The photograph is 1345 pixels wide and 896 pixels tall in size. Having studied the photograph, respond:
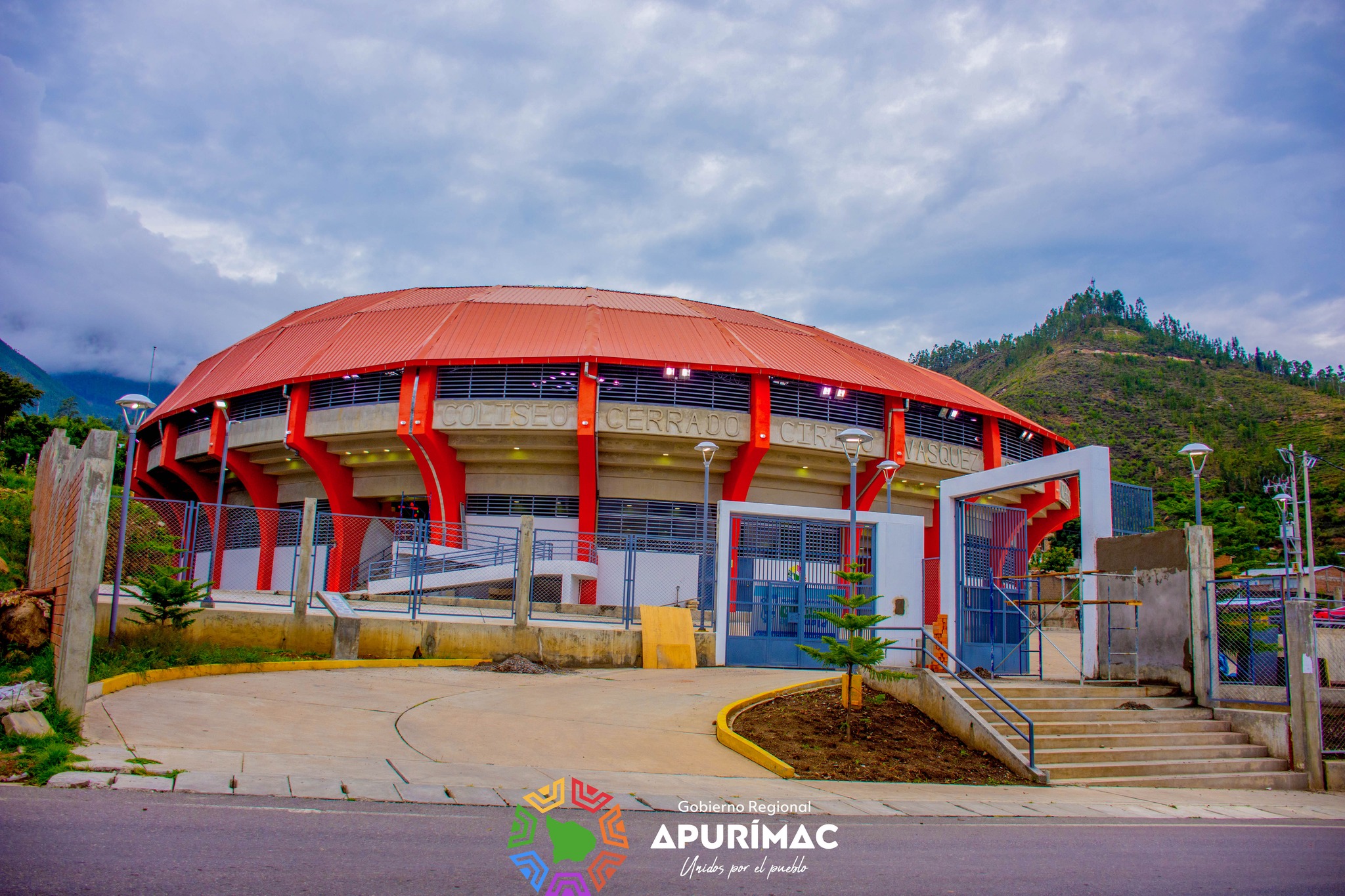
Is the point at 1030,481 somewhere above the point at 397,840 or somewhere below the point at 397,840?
above

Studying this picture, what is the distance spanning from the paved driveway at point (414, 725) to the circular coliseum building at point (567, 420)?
45.7ft

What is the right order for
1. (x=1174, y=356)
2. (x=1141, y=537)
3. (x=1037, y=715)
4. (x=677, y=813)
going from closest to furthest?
1. (x=677, y=813)
2. (x=1037, y=715)
3. (x=1141, y=537)
4. (x=1174, y=356)

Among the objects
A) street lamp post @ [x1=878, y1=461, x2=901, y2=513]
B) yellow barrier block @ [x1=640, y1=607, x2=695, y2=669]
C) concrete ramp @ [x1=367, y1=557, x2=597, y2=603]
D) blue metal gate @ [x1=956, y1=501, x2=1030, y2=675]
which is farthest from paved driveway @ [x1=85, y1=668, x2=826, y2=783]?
street lamp post @ [x1=878, y1=461, x2=901, y2=513]

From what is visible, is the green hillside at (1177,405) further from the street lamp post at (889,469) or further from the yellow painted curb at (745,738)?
the yellow painted curb at (745,738)

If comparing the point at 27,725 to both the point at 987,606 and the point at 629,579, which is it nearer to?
the point at 629,579

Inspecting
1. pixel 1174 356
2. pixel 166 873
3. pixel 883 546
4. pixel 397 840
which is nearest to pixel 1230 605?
pixel 883 546

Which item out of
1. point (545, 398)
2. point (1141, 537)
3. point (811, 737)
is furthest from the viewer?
point (545, 398)

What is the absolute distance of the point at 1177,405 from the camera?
328ft

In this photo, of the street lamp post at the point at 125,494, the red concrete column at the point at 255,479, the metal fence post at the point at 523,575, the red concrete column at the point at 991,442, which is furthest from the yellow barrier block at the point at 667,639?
the red concrete column at the point at 991,442

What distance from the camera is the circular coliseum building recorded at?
2898 centimetres

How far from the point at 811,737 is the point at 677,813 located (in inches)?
156

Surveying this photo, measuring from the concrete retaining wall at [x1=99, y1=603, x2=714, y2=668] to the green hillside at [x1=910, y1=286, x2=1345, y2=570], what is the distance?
149 feet

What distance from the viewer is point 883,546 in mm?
18031

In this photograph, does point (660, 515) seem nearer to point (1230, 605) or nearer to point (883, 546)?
point (883, 546)
